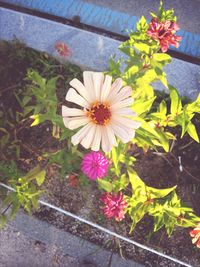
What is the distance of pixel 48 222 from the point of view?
8.76ft

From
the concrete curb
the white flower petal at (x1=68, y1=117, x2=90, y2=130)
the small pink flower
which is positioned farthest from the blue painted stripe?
→ the white flower petal at (x1=68, y1=117, x2=90, y2=130)

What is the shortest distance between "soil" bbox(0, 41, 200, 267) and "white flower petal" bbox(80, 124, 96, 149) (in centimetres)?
88

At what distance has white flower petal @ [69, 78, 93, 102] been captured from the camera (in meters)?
1.66

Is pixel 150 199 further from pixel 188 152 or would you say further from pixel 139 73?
pixel 188 152

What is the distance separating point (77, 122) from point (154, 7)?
169 cm

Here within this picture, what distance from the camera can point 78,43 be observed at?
2.84 meters

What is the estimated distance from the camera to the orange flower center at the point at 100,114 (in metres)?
1.71

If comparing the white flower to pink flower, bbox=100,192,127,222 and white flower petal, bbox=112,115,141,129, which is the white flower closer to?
A: white flower petal, bbox=112,115,141,129

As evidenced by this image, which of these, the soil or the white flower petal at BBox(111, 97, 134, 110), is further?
the soil

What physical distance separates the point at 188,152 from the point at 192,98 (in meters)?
0.32

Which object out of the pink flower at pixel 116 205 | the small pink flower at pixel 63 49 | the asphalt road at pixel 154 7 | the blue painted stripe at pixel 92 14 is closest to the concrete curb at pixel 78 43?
the small pink flower at pixel 63 49

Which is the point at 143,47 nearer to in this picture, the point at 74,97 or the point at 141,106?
the point at 141,106

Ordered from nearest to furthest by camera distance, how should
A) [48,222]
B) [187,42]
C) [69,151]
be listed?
[69,151], [48,222], [187,42]

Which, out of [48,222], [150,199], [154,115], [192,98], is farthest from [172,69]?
[48,222]
